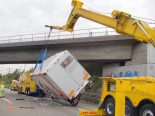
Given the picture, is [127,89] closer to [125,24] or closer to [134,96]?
[134,96]

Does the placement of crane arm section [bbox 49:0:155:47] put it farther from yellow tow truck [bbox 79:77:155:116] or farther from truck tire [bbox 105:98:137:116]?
truck tire [bbox 105:98:137:116]

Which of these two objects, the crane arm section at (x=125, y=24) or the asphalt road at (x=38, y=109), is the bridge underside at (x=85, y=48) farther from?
the crane arm section at (x=125, y=24)

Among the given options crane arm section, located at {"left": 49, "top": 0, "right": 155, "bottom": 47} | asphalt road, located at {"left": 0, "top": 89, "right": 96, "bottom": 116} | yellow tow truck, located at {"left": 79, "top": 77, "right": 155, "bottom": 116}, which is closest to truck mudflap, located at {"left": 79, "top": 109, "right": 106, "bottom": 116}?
yellow tow truck, located at {"left": 79, "top": 77, "right": 155, "bottom": 116}

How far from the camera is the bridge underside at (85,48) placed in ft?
119

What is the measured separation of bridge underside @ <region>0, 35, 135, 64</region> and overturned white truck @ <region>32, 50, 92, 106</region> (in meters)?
9.69

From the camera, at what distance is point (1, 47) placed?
1898 inches

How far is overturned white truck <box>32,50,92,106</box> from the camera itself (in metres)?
25.9

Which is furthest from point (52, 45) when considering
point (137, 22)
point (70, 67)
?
point (137, 22)

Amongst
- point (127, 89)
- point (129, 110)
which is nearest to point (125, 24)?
point (127, 89)

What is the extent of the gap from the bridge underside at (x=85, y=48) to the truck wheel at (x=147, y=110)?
24.3 metres

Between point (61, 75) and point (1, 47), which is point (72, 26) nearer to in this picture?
point (61, 75)

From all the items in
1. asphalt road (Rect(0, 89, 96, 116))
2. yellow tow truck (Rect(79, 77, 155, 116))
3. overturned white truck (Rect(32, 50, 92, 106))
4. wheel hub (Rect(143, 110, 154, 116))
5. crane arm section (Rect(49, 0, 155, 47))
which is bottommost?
asphalt road (Rect(0, 89, 96, 116))

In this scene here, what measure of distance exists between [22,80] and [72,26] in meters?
27.6

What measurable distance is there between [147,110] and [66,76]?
15.6m
